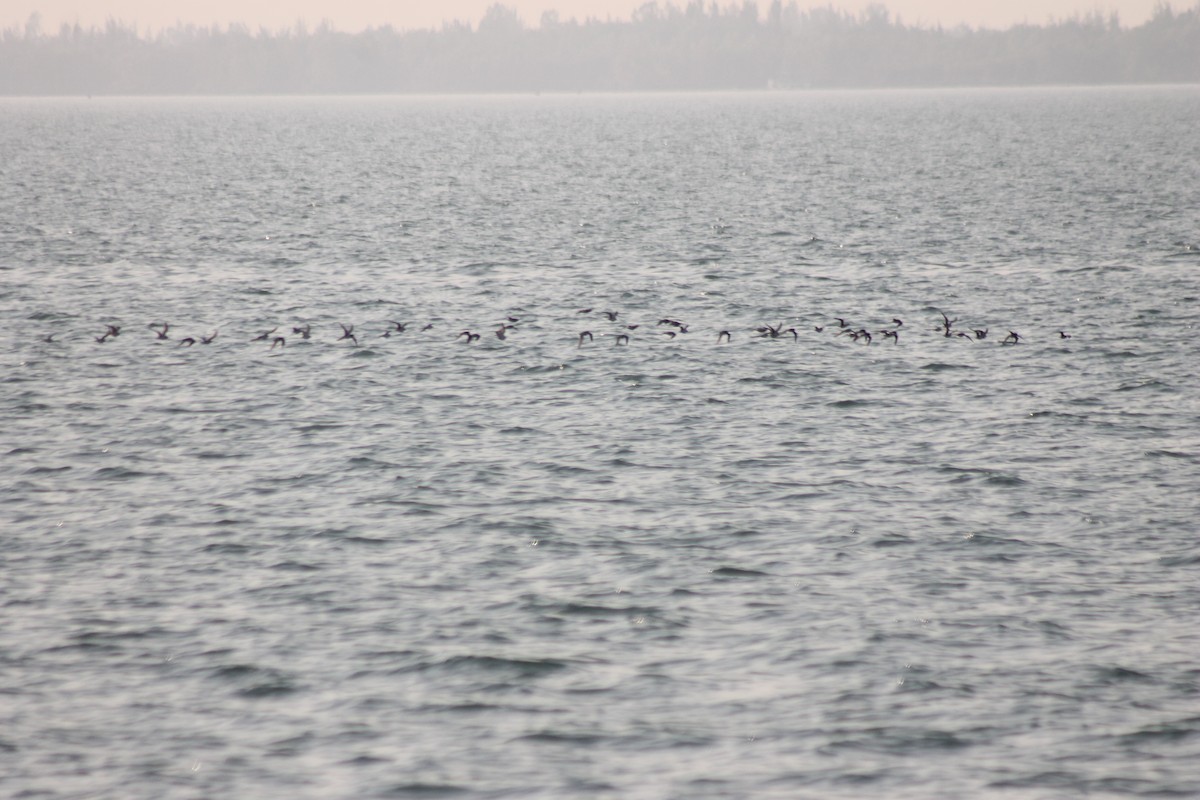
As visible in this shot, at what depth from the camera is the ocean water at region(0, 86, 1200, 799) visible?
2156cm

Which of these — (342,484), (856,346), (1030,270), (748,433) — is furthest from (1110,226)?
(342,484)

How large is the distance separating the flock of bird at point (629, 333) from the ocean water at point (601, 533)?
438 millimetres

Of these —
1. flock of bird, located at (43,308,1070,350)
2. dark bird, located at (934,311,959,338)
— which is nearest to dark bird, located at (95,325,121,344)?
flock of bird, located at (43,308,1070,350)

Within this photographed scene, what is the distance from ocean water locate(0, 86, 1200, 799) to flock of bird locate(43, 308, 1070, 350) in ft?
1.44

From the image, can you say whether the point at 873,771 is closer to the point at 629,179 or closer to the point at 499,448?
the point at 499,448

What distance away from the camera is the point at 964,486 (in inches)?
1348

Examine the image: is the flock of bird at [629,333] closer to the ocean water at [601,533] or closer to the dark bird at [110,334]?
the dark bird at [110,334]

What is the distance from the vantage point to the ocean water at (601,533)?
70.7ft

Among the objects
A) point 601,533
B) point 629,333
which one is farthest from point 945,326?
point 601,533

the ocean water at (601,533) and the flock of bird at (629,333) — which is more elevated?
the flock of bird at (629,333)

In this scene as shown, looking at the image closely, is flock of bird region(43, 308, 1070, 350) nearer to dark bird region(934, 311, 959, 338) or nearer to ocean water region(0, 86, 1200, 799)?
dark bird region(934, 311, 959, 338)

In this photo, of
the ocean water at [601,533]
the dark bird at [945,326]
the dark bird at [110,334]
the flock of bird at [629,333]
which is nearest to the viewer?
the ocean water at [601,533]

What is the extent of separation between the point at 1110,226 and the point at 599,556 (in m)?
66.0

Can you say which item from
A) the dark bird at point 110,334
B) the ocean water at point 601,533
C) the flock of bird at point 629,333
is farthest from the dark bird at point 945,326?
the dark bird at point 110,334
